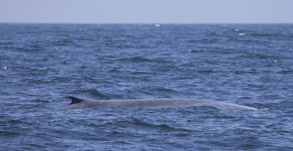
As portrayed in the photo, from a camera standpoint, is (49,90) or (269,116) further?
(49,90)

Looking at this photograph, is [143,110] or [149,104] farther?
[149,104]

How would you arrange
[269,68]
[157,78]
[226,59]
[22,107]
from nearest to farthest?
[22,107]
[157,78]
[269,68]
[226,59]

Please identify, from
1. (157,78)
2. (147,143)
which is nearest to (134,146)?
(147,143)

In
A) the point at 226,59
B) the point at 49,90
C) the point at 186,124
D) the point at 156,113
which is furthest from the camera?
the point at 226,59

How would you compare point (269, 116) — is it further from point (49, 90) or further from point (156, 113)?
point (49, 90)

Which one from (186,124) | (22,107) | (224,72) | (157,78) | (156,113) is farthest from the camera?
(224,72)

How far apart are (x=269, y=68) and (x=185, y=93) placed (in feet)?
36.2

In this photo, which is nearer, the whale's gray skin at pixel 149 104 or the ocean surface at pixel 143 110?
the ocean surface at pixel 143 110

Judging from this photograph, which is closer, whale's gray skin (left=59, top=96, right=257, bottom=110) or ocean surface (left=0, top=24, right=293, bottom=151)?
ocean surface (left=0, top=24, right=293, bottom=151)

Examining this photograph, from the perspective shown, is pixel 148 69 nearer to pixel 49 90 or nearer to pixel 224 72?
pixel 224 72

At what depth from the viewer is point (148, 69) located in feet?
97.1

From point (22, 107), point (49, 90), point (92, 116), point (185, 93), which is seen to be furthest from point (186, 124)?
point (49, 90)

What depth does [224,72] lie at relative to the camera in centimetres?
2820

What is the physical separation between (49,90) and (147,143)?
969 centimetres
